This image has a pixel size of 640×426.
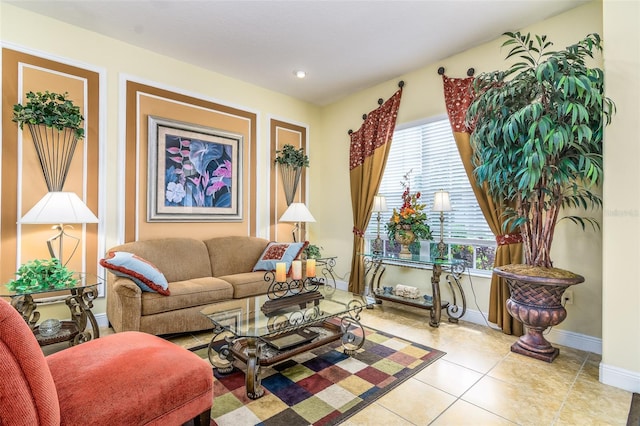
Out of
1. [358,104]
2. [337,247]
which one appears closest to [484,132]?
[358,104]

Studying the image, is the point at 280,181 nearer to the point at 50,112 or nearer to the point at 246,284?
the point at 246,284

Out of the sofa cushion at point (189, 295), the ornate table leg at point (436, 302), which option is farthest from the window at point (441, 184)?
the sofa cushion at point (189, 295)

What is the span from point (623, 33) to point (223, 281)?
13.1 ft

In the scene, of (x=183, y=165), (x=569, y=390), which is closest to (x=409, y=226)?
(x=569, y=390)

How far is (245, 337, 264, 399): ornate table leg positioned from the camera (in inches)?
78.7

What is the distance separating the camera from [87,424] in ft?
3.86

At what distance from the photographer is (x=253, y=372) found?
2.01 m

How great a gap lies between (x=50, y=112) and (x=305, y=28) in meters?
2.54

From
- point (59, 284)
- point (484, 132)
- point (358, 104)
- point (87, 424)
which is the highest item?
point (358, 104)

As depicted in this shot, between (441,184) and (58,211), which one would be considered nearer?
(58,211)

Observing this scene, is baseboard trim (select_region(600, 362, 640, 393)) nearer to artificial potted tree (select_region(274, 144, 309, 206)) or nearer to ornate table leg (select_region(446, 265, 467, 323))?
ornate table leg (select_region(446, 265, 467, 323))

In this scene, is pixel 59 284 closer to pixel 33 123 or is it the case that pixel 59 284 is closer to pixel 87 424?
pixel 33 123

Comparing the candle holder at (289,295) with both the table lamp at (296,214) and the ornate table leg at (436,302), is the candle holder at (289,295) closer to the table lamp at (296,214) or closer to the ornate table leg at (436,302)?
the ornate table leg at (436,302)

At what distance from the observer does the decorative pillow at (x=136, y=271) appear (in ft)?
9.05
